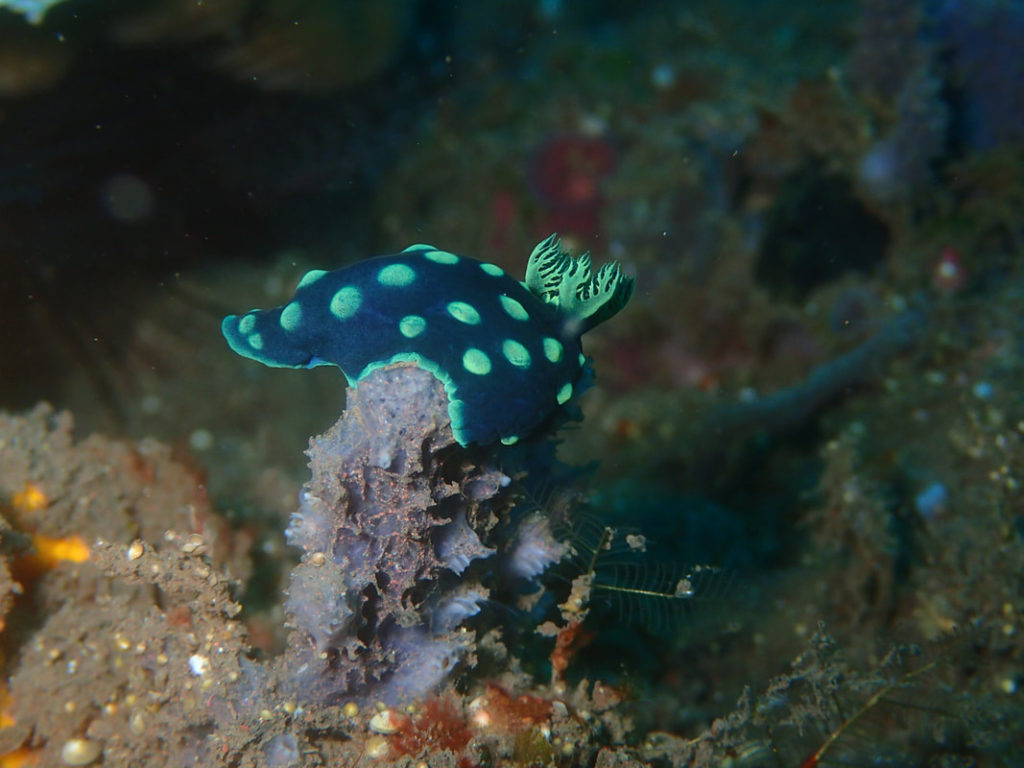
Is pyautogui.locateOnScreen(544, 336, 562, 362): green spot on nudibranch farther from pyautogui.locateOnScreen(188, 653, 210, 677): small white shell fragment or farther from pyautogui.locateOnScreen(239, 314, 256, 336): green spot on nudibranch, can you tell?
pyautogui.locateOnScreen(188, 653, 210, 677): small white shell fragment

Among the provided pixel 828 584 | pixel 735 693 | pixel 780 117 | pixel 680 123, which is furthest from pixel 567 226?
pixel 735 693

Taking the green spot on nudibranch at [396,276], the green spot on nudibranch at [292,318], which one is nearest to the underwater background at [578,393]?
the green spot on nudibranch at [292,318]

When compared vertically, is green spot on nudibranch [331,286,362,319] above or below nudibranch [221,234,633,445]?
above

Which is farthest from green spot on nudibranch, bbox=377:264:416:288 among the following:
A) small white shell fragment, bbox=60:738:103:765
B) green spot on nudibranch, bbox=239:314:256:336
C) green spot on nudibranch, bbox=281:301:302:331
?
small white shell fragment, bbox=60:738:103:765

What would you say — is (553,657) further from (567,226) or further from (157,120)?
(567,226)

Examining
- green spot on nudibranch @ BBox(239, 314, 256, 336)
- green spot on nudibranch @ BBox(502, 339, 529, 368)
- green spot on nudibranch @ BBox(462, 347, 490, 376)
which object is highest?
green spot on nudibranch @ BBox(239, 314, 256, 336)

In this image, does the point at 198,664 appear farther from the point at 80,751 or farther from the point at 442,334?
the point at 442,334
